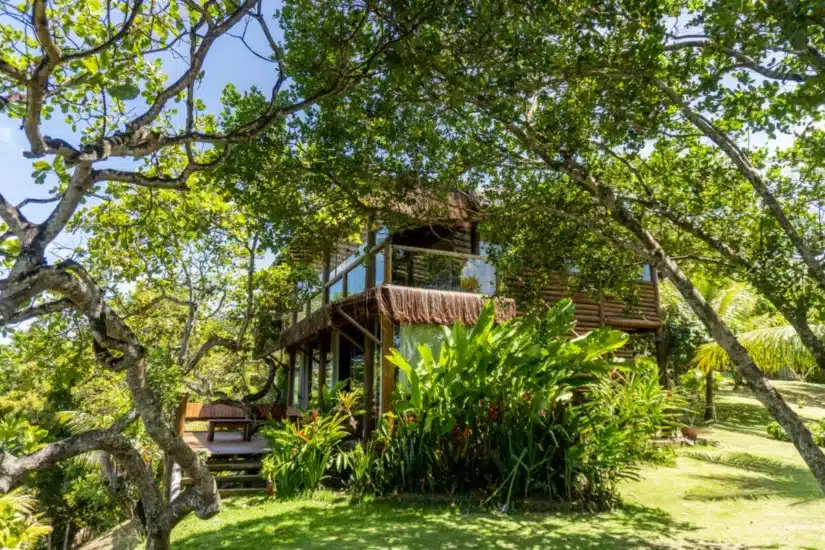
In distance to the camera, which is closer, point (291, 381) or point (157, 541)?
point (157, 541)

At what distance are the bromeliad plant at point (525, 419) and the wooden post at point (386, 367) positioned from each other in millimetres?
1628

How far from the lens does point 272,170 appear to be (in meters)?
7.27

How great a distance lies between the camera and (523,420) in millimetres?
8359

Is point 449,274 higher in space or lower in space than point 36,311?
higher

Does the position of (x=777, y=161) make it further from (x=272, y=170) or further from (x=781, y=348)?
(x=781, y=348)

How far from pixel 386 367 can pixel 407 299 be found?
1429mm

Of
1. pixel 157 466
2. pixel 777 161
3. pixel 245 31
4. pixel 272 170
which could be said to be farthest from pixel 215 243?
pixel 777 161

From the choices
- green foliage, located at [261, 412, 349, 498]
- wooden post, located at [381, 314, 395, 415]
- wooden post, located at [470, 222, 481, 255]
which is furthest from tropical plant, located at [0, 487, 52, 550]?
wooden post, located at [470, 222, 481, 255]

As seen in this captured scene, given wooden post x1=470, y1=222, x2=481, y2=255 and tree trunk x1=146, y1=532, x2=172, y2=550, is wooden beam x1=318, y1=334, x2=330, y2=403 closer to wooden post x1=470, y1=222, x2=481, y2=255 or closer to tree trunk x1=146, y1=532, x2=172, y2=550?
wooden post x1=470, y1=222, x2=481, y2=255

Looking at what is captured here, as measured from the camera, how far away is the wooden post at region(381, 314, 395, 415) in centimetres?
1070

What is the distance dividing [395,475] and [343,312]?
12.8 feet

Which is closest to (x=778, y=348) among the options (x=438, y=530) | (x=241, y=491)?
(x=438, y=530)

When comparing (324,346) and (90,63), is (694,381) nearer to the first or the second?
(324,346)

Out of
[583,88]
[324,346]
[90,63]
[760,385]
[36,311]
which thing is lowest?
[760,385]
